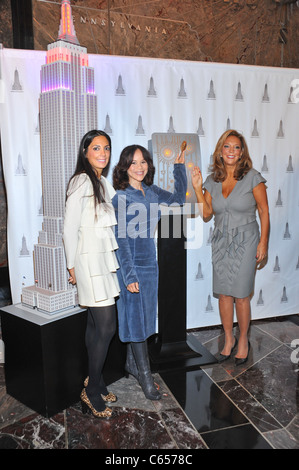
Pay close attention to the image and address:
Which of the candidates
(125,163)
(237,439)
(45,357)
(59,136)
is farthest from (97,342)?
(59,136)

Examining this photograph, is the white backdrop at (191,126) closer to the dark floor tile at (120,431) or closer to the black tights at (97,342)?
the black tights at (97,342)

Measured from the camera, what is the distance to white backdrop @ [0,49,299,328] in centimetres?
326

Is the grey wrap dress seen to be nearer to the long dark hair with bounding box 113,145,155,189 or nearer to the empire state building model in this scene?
the long dark hair with bounding box 113,145,155,189

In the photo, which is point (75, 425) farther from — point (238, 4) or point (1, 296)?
point (238, 4)

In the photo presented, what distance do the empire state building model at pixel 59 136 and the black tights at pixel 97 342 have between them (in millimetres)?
267

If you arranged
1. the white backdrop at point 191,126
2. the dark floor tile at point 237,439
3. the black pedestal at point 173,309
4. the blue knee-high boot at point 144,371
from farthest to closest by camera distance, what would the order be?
the white backdrop at point 191,126 → the black pedestal at point 173,309 → the blue knee-high boot at point 144,371 → the dark floor tile at point 237,439

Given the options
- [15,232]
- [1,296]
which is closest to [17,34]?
[15,232]

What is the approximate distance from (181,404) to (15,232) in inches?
74.2

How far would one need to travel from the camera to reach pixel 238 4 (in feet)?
14.2

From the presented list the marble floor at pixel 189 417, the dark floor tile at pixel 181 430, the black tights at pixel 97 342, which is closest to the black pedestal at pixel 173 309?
the marble floor at pixel 189 417

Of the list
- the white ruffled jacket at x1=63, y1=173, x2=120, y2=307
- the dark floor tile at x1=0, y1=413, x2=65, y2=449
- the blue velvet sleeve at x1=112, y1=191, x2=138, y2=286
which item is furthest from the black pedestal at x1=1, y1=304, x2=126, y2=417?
the blue velvet sleeve at x1=112, y1=191, x2=138, y2=286

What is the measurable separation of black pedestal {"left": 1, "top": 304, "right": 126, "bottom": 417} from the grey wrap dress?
3.77 feet

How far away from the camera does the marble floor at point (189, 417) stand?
7.27ft

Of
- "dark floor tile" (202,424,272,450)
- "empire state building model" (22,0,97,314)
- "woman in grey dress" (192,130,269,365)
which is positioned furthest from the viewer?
"woman in grey dress" (192,130,269,365)
